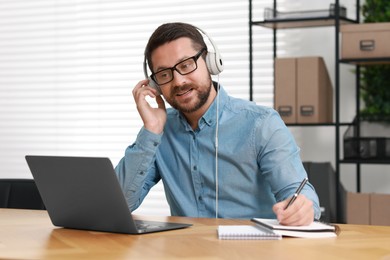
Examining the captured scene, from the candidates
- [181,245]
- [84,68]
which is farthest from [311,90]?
[181,245]

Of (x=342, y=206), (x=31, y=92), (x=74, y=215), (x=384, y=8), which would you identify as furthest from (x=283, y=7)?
(x=74, y=215)

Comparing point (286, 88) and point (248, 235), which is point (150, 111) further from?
point (286, 88)

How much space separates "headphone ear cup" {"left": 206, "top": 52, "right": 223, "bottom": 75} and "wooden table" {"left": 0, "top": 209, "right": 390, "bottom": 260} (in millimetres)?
613

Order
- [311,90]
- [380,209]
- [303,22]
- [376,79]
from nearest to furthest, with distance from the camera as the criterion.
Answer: [380,209], [311,90], [303,22], [376,79]

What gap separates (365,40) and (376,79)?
0.43 m

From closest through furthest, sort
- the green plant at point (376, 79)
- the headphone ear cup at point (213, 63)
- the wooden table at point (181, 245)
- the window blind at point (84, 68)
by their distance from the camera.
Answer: the wooden table at point (181, 245) → the headphone ear cup at point (213, 63) → the green plant at point (376, 79) → the window blind at point (84, 68)

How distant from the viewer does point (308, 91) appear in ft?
11.9

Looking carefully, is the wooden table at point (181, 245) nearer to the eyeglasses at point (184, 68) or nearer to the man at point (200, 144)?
the man at point (200, 144)

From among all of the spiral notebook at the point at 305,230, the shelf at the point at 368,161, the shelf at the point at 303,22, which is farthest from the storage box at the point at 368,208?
the spiral notebook at the point at 305,230

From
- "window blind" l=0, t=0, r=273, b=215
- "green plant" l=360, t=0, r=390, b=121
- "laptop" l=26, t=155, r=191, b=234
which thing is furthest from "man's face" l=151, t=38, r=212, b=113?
"window blind" l=0, t=0, r=273, b=215

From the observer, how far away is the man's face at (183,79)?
231 cm

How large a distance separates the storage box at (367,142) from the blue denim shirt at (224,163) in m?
1.42

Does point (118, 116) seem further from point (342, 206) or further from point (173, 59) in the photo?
point (173, 59)

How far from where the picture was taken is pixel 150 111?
7.57 ft
